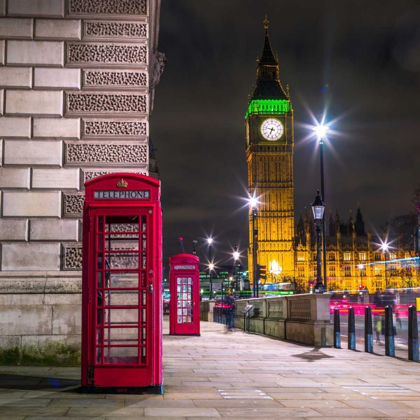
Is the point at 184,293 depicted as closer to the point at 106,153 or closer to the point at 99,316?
the point at 106,153

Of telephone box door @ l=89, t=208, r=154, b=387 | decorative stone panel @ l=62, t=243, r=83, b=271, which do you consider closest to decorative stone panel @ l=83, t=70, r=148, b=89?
decorative stone panel @ l=62, t=243, r=83, b=271

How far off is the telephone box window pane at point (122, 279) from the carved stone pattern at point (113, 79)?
11.3ft

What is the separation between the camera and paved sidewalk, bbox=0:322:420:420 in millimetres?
6148

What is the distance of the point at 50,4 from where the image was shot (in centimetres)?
1008

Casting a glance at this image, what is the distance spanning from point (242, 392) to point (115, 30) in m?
5.75

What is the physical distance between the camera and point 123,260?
7.41m

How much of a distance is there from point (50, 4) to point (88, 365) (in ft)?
18.6

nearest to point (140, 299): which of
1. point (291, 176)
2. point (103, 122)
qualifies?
point (103, 122)

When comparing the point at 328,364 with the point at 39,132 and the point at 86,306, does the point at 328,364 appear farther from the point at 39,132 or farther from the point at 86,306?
the point at 39,132

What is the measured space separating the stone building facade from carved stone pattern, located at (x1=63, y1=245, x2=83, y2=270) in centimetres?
1

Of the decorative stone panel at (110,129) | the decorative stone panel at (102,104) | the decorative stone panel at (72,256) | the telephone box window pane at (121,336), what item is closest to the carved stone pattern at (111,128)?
the decorative stone panel at (110,129)

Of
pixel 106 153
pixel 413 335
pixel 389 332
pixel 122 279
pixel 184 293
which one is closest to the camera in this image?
pixel 122 279

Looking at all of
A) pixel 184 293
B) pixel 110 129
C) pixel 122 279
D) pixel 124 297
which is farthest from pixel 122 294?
pixel 184 293

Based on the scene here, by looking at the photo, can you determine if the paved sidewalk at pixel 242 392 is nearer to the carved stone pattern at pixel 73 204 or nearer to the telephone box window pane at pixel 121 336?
the telephone box window pane at pixel 121 336
